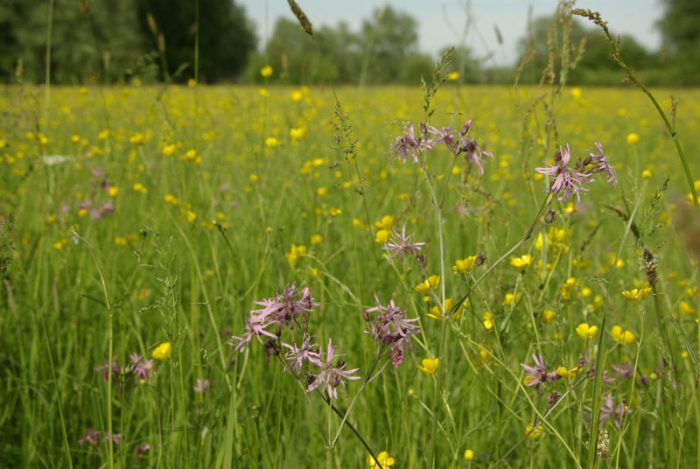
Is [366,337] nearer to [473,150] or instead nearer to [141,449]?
[473,150]

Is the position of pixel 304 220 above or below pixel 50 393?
above

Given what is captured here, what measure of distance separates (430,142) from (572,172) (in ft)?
0.78

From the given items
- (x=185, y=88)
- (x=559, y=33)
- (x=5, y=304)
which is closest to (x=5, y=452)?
(x=5, y=304)

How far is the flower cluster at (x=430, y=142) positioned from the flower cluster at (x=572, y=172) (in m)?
0.14

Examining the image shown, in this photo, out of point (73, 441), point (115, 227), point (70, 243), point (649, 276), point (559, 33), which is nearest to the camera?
point (649, 276)

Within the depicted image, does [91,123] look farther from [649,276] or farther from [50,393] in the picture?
[649,276]

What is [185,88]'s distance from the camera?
1230 centimetres

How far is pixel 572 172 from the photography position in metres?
1.01

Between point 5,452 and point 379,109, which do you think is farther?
point 379,109

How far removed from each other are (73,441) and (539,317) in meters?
1.14

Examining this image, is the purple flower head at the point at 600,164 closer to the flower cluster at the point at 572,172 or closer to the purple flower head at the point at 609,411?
the flower cluster at the point at 572,172

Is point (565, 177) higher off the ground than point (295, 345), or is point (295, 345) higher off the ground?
point (565, 177)

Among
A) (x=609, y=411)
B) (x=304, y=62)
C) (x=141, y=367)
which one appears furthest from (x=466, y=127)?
(x=304, y=62)

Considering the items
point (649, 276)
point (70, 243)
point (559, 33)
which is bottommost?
point (70, 243)
